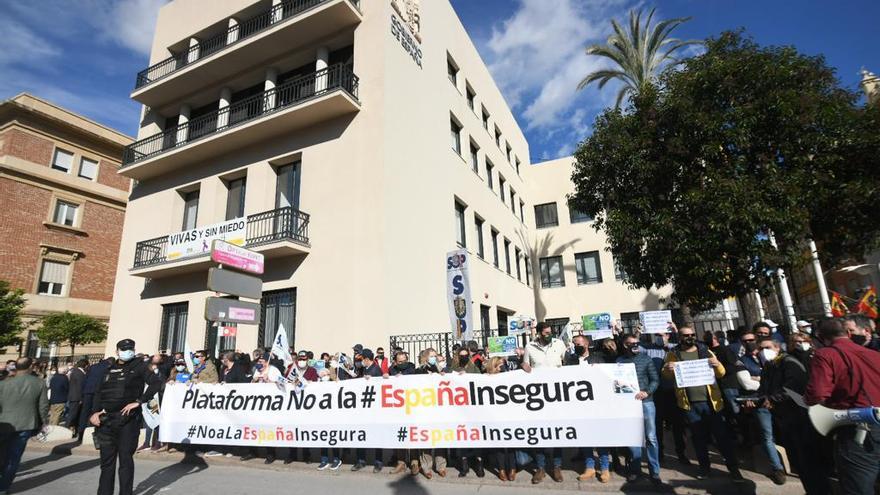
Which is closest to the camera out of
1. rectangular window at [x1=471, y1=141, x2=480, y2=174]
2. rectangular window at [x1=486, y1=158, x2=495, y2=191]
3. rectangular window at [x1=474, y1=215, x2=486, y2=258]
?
rectangular window at [x1=474, y1=215, x2=486, y2=258]

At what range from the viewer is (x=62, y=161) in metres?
26.8

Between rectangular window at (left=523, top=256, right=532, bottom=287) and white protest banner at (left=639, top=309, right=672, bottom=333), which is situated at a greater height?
rectangular window at (left=523, top=256, right=532, bottom=287)

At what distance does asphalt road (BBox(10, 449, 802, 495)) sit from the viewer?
566cm

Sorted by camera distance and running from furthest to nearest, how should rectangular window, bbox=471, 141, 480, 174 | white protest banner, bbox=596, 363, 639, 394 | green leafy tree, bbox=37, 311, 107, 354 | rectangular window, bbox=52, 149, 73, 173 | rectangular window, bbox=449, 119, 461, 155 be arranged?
rectangular window, bbox=52, 149, 73, 173, green leafy tree, bbox=37, 311, 107, 354, rectangular window, bbox=471, 141, 480, 174, rectangular window, bbox=449, 119, 461, 155, white protest banner, bbox=596, 363, 639, 394

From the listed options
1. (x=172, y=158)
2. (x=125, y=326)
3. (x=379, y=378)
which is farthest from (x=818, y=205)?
(x=125, y=326)

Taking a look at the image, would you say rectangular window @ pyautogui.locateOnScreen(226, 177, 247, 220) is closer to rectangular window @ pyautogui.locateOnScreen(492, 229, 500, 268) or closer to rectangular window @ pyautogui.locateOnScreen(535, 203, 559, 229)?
rectangular window @ pyautogui.locateOnScreen(492, 229, 500, 268)

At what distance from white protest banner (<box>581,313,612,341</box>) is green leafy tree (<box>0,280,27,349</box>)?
24.5 metres

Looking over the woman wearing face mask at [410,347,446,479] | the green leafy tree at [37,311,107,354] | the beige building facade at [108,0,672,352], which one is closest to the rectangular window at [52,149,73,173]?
the green leafy tree at [37,311,107,354]

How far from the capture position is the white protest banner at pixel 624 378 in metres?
5.95

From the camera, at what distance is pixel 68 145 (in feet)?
88.7

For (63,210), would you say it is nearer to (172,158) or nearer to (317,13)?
(172,158)

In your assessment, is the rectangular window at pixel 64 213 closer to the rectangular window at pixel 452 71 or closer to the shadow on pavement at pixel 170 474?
the rectangular window at pixel 452 71

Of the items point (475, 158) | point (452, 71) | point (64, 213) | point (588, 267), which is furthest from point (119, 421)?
point (64, 213)

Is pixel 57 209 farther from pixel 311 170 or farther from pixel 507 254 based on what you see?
pixel 507 254
